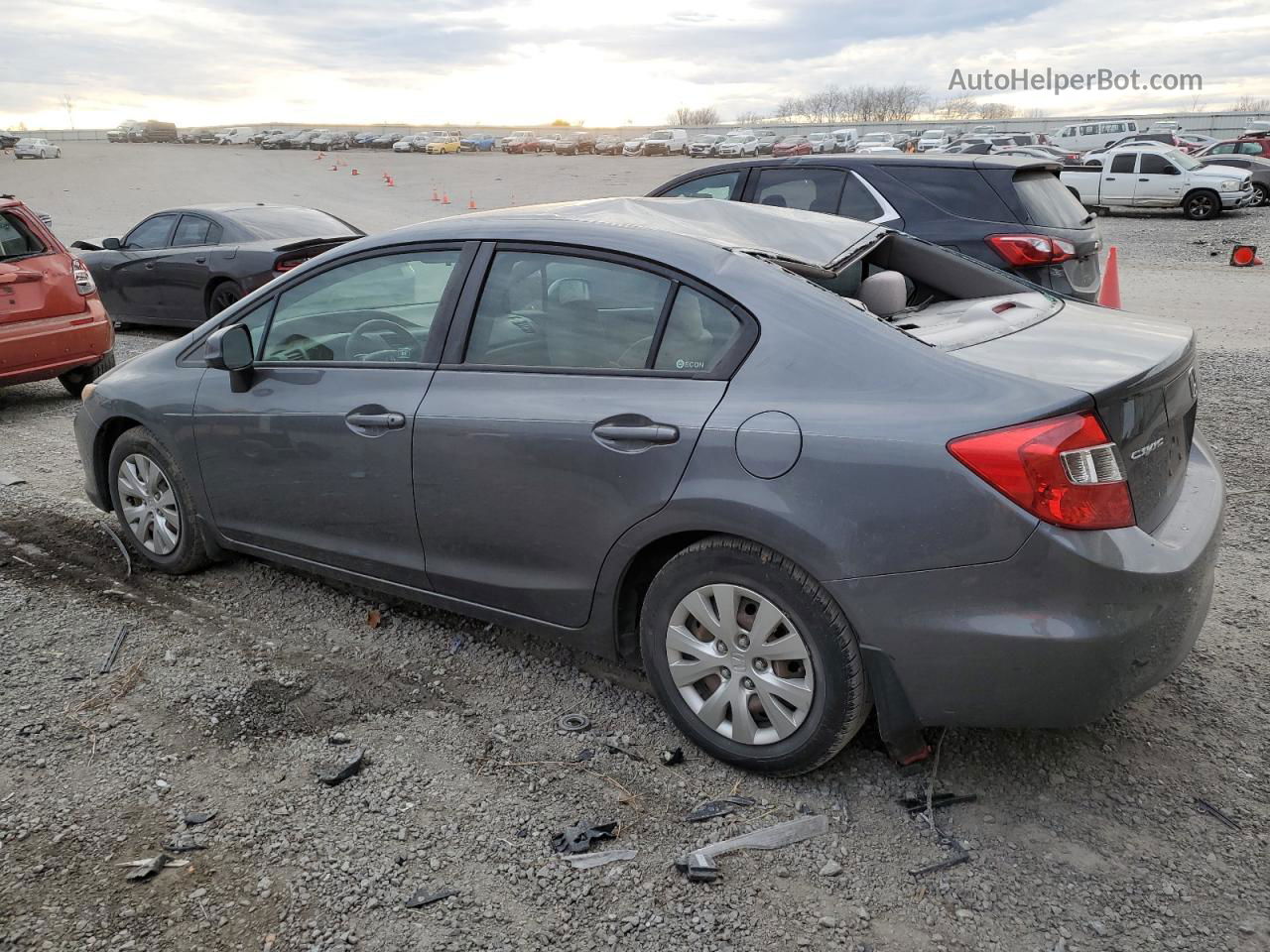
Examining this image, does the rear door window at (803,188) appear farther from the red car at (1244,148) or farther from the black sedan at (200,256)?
the red car at (1244,148)

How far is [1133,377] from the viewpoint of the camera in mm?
2816

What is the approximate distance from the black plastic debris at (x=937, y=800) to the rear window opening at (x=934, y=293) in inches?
51.4

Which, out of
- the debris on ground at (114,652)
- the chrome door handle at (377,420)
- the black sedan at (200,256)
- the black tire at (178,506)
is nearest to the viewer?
the chrome door handle at (377,420)

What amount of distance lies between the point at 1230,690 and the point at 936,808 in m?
1.30

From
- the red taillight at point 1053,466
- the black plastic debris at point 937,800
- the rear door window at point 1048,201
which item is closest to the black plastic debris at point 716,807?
the black plastic debris at point 937,800

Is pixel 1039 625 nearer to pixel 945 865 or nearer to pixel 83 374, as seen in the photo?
pixel 945 865

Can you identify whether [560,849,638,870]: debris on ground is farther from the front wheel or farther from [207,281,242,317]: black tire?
the front wheel

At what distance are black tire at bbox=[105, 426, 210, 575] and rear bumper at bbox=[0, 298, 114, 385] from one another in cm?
390

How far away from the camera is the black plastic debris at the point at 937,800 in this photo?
3.05 m

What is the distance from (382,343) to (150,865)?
1.92m

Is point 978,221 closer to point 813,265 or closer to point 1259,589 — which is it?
point 1259,589

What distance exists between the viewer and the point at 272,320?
4.26 metres

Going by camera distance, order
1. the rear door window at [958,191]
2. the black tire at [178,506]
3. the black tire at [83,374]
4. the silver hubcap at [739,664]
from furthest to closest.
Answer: the black tire at [83,374]
the rear door window at [958,191]
the black tire at [178,506]
the silver hubcap at [739,664]

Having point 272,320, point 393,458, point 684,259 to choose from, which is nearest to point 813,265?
point 684,259
